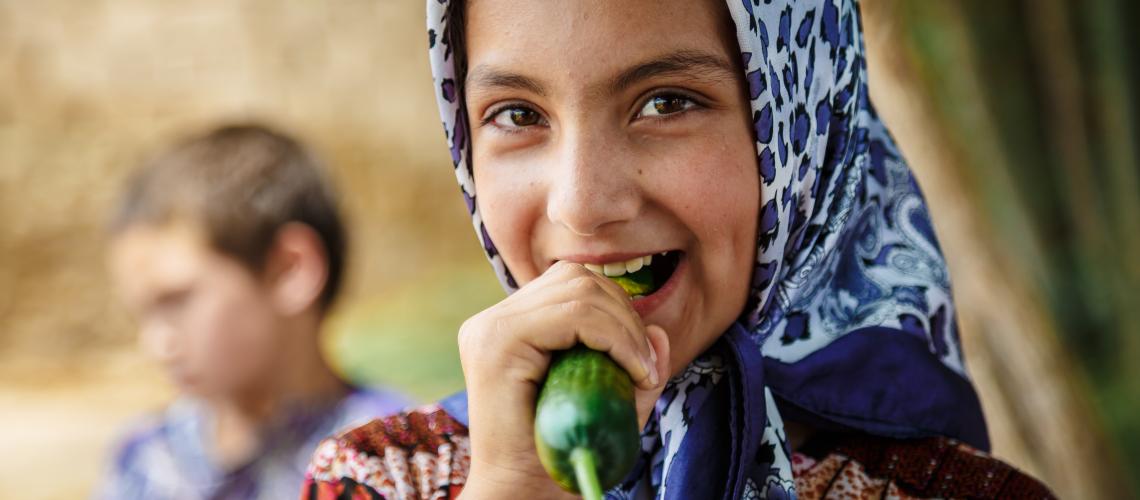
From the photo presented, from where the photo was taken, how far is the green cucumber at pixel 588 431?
1286mm

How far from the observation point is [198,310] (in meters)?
3.90

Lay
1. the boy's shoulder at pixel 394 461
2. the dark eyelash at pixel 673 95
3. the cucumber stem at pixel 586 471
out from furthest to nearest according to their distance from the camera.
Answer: the boy's shoulder at pixel 394 461, the dark eyelash at pixel 673 95, the cucumber stem at pixel 586 471

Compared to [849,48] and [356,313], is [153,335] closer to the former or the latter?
[849,48]

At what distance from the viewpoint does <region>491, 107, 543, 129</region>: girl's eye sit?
5.74 feet

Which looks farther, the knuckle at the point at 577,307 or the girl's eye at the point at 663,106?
the girl's eye at the point at 663,106

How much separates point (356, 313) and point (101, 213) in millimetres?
2866

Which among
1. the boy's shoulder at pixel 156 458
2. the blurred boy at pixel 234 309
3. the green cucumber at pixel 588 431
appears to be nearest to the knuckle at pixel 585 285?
the green cucumber at pixel 588 431

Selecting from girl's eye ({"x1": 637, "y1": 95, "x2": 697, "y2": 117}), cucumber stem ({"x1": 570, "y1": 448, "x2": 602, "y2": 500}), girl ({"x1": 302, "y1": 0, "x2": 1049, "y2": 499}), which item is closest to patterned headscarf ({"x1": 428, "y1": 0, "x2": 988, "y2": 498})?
girl ({"x1": 302, "y1": 0, "x2": 1049, "y2": 499})

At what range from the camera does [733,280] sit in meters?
1.77

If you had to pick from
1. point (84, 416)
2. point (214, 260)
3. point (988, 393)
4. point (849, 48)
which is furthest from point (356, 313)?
point (849, 48)

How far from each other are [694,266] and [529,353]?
0.37 meters

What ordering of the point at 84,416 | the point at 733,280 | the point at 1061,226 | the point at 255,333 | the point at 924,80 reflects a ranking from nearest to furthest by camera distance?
the point at 733,280 < the point at 924,80 < the point at 255,333 < the point at 1061,226 < the point at 84,416

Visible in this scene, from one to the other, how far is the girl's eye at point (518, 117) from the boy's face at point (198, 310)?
7.84 ft

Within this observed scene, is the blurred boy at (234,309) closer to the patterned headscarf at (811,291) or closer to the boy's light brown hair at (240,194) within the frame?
the boy's light brown hair at (240,194)
